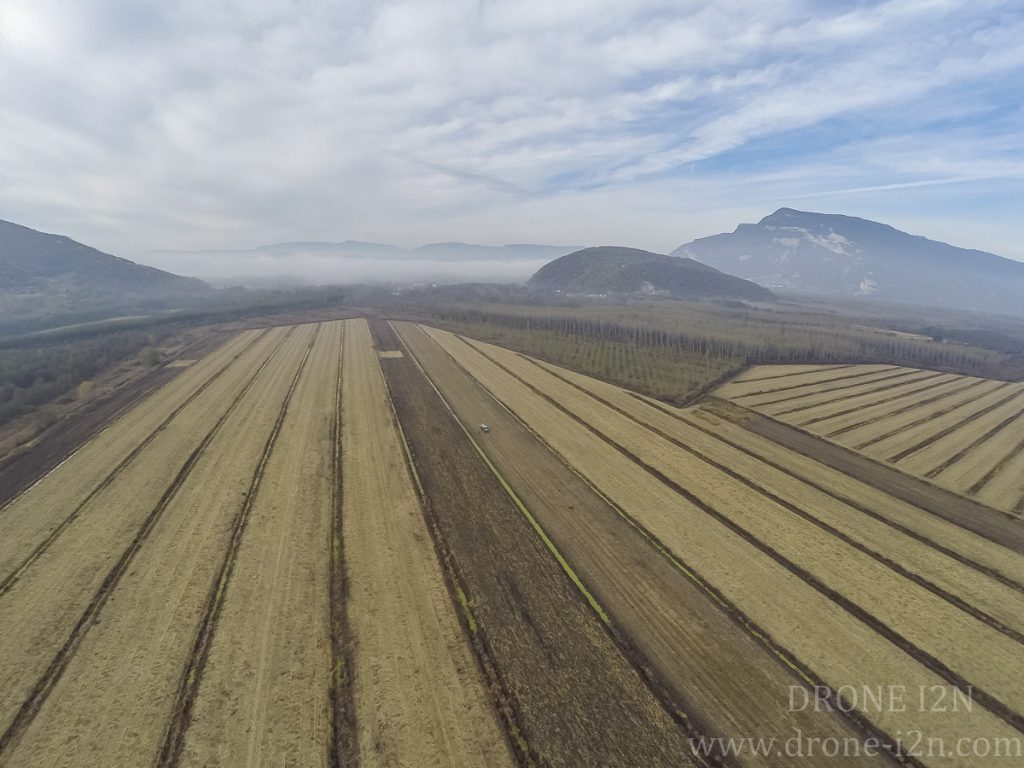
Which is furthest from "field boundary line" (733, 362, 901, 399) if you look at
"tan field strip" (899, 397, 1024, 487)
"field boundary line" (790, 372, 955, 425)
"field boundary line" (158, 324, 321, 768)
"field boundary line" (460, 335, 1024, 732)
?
"field boundary line" (158, 324, 321, 768)

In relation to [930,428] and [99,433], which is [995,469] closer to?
[930,428]

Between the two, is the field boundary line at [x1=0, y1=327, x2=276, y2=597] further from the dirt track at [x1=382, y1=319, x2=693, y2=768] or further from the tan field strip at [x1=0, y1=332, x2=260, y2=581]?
the dirt track at [x1=382, y1=319, x2=693, y2=768]

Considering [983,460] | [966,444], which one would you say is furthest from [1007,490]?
Result: [966,444]

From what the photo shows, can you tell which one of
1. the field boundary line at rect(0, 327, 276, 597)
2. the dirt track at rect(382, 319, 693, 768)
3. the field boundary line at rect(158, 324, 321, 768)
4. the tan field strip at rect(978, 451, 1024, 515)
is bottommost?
the tan field strip at rect(978, 451, 1024, 515)

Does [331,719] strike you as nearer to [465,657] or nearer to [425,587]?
[465,657]

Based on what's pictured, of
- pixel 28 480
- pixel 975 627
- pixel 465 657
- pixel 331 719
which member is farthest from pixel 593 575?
pixel 28 480

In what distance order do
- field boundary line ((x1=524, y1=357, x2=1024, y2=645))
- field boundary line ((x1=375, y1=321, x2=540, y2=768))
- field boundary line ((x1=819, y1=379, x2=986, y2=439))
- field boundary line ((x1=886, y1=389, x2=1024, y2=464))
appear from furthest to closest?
field boundary line ((x1=819, y1=379, x2=986, y2=439)) → field boundary line ((x1=886, y1=389, x2=1024, y2=464)) → field boundary line ((x1=524, y1=357, x2=1024, y2=645)) → field boundary line ((x1=375, y1=321, x2=540, y2=768))

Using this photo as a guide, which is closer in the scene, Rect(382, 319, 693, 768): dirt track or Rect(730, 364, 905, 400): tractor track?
Rect(382, 319, 693, 768): dirt track

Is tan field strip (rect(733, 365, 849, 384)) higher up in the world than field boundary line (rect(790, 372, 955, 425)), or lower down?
higher up
